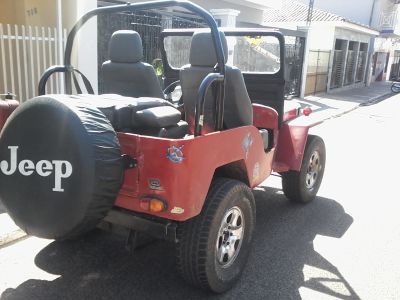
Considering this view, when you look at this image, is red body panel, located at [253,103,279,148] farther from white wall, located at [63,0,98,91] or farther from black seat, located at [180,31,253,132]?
white wall, located at [63,0,98,91]

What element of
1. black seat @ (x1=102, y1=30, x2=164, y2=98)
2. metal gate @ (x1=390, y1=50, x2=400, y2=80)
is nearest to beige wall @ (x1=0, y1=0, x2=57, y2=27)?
black seat @ (x1=102, y1=30, x2=164, y2=98)

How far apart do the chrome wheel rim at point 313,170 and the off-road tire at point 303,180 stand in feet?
0.08

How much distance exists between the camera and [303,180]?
449 cm

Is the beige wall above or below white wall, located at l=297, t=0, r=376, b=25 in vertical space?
below

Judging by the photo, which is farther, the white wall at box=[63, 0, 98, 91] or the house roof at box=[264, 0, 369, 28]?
the house roof at box=[264, 0, 369, 28]

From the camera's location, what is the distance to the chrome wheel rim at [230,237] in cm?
292

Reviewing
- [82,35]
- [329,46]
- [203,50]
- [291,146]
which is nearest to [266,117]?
[291,146]

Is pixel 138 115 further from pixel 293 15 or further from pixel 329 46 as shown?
pixel 293 15

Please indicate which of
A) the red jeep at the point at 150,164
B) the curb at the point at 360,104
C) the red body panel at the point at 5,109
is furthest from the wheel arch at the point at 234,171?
the curb at the point at 360,104

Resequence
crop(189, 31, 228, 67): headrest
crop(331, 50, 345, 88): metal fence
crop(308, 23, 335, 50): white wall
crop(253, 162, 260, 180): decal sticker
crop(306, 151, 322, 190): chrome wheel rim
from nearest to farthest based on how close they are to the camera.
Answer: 1. crop(189, 31, 228, 67): headrest
2. crop(253, 162, 260, 180): decal sticker
3. crop(306, 151, 322, 190): chrome wheel rim
4. crop(308, 23, 335, 50): white wall
5. crop(331, 50, 345, 88): metal fence

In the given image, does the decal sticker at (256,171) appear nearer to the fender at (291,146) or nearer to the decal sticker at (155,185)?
the fender at (291,146)

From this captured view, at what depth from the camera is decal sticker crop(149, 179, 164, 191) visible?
2467 millimetres

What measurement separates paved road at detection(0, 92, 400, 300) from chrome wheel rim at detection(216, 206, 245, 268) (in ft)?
0.76

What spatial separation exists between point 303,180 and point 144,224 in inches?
93.6
